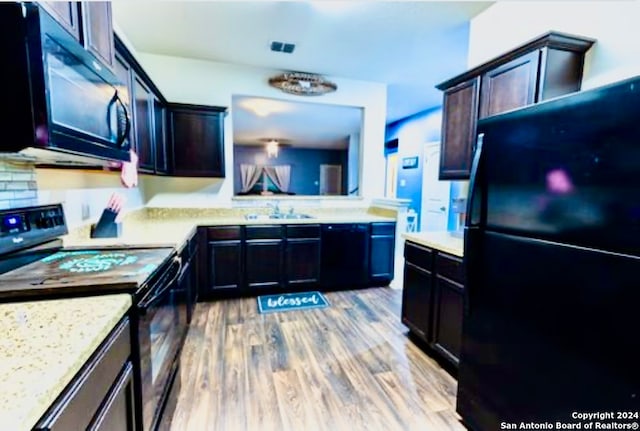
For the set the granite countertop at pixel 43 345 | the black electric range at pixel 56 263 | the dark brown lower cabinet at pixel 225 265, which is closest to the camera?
the granite countertop at pixel 43 345

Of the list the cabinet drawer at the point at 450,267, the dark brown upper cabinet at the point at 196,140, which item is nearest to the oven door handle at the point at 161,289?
the cabinet drawer at the point at 450,267

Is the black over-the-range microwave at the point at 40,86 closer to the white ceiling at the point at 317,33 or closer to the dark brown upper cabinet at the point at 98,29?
the dark brown upper cabinet at the point at 98,29

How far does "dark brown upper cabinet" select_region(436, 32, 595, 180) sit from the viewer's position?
1.81 meters

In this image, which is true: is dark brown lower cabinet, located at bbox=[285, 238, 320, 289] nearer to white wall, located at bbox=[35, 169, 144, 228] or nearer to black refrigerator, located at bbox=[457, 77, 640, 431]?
white wall, located at bbox=[35, 169, 144, 228]

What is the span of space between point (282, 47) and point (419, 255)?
246cm

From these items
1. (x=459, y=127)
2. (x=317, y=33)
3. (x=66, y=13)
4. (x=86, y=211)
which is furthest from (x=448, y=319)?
(x=317, y=33)

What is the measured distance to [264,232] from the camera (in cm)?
342

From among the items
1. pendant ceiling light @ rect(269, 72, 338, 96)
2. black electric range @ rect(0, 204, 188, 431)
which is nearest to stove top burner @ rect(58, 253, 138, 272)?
black electric range @ rect(0, 204, 188, 431)

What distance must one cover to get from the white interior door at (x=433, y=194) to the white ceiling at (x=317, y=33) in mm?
2067

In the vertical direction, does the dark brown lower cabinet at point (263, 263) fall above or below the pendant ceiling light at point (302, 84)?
below

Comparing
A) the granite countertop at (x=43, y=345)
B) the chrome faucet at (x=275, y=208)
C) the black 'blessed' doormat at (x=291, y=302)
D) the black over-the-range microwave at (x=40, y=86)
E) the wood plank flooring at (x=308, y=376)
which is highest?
the black over-the-range microwave at (x=40, y=86)

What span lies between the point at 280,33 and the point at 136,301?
8.92 ft

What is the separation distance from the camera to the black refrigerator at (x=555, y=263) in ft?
3.29

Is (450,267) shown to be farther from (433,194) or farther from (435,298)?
(433,194)
